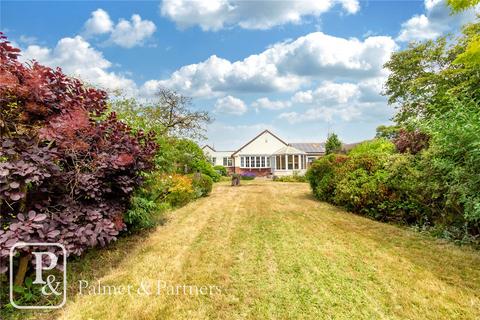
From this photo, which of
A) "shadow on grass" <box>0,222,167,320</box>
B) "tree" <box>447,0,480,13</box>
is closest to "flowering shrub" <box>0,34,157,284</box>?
"shadow on grass" <box>0,222,167,320</box>

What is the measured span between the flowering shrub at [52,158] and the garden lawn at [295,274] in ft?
3.27

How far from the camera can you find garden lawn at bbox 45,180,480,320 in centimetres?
328

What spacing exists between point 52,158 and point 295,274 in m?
3.73

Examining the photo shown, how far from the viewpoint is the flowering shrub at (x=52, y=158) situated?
310 cm

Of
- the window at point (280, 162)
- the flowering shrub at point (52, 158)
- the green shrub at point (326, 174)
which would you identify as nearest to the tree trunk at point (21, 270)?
the flowering shrub at point (52, 158)

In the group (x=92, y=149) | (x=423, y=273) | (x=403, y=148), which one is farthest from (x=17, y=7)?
(x=403, y=148)

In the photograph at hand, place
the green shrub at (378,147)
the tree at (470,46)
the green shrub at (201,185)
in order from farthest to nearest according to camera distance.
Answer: the green shrub at (201,185), the green shrub at (378,147), the tree at (470,46)

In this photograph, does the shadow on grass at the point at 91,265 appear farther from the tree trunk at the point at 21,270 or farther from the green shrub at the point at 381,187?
the green shrub at the point at 381,187

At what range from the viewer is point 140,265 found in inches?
185

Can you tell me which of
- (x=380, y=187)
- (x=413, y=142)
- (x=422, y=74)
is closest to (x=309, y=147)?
(x=422, y=74)

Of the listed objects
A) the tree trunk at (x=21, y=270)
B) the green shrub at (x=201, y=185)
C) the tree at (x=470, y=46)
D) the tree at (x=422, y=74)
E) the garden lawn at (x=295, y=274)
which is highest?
the tree at (x=422, y=74)

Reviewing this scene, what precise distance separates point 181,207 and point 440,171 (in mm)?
8229

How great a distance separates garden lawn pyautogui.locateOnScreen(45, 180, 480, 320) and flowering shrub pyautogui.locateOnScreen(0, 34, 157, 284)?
996mm

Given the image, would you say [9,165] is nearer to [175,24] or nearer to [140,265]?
[140,265]
